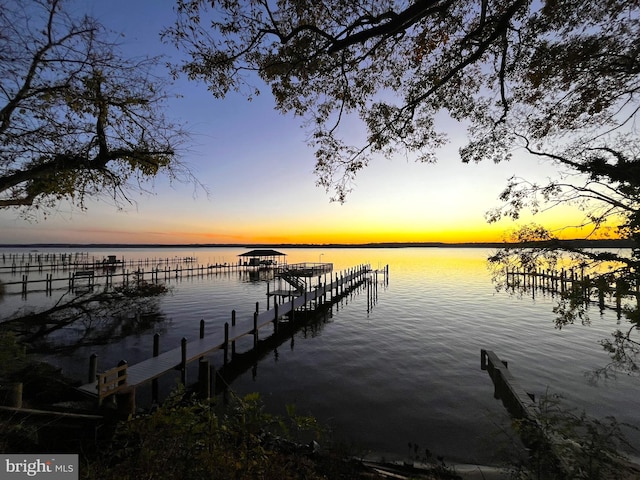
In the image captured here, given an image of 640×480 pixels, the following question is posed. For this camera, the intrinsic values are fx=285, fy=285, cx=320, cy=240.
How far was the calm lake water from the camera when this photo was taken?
1022cm

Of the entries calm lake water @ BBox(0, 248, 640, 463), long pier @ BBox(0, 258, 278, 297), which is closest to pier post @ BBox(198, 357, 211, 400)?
calm lake water @ BBox(0, 248, 640, 463)

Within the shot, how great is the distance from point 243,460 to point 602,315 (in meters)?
37.6

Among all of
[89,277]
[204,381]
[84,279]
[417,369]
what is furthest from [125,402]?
[84,279]

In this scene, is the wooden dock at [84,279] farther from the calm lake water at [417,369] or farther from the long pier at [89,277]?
the calm lake water at [417,369]

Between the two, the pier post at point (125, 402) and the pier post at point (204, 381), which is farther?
the pier post at point (204, 381)

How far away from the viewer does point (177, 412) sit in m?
4.70

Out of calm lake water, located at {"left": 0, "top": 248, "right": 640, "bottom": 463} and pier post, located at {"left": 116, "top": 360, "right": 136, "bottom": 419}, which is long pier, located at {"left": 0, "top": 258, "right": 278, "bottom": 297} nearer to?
calm lake water, located at {"left": 0, "top": 248, "right": 640, "bottom": 463}

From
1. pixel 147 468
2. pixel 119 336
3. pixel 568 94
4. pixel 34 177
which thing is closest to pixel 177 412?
pixel 147 468

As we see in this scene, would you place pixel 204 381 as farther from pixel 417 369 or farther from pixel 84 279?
pixel 84 279

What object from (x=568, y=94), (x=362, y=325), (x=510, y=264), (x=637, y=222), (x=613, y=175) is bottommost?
(x=362, y=325)

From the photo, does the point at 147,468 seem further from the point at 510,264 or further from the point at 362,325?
the point at 362,325

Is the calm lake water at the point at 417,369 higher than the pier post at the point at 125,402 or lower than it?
lower

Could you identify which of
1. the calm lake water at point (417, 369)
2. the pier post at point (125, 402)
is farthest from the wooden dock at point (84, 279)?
the pier post at point (125, 402)

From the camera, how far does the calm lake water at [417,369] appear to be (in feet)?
33.5
